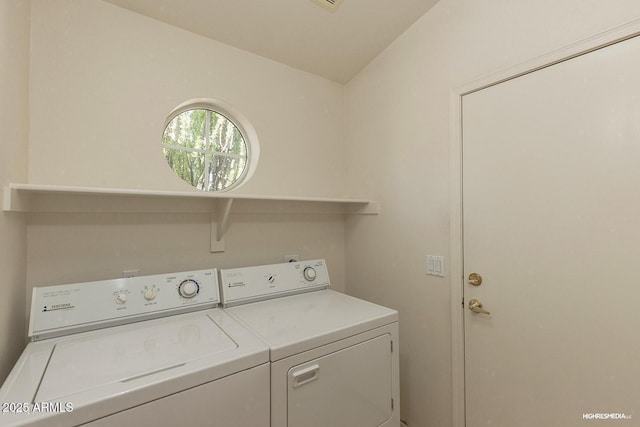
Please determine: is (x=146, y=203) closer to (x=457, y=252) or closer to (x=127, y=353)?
(x=127, y=353)

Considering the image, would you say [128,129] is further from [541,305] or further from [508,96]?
[541,305]

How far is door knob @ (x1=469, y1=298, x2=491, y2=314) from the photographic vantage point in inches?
61.7

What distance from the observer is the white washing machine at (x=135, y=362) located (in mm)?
813

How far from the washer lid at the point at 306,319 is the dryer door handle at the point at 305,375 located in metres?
0.08

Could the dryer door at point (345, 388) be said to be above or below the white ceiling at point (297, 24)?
below

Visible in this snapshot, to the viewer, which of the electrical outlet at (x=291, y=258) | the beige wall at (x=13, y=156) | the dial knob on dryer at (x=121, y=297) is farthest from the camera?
the electrical outlet at (x=291, y=258)

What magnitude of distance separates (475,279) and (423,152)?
0.80m

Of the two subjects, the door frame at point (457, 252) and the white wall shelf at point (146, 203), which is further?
the door frame at point (457, 252)

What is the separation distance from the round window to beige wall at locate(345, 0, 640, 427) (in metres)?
0.94

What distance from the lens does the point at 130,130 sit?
1574 mm

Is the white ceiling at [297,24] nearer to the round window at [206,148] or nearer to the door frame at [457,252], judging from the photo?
the round window at [206,148]

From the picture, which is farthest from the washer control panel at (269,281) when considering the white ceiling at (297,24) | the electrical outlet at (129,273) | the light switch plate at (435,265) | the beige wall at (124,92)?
the white ceiling at (297,24)

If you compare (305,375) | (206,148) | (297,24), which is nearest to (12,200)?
(206,148)

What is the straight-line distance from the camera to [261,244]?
2018mm
